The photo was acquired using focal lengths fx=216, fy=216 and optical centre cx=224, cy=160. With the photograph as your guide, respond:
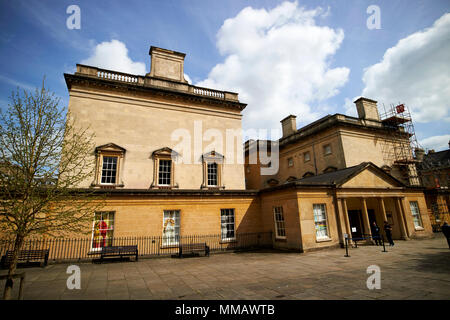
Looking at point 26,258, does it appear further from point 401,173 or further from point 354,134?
point 401,173

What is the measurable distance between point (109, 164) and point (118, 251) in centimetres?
665

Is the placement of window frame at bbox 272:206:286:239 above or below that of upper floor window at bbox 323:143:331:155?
below

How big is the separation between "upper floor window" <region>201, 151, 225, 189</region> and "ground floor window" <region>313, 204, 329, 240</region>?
7636 millimetres

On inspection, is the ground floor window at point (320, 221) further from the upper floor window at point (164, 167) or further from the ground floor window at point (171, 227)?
the upper floor window at point (164, 167)

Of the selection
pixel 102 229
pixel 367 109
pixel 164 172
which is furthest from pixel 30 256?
pixel 367 109

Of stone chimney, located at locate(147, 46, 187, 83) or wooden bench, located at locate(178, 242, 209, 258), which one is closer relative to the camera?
wooden bench, located at locate(178, 242, 209, 258)

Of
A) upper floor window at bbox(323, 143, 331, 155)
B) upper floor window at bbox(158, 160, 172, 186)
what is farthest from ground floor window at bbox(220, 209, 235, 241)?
upper floor window at bbox(323, 143, 331, 155)

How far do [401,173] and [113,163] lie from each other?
32.1 metres

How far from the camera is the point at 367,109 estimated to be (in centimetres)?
2694

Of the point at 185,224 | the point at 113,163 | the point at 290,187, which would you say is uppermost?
the point at 113,163

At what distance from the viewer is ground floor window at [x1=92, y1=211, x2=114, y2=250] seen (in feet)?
43.1

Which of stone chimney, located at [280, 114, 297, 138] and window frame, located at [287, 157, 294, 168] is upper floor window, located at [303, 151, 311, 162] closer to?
window frame, located at [287, 157, 294, 168]

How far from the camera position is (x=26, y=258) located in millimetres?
10789
